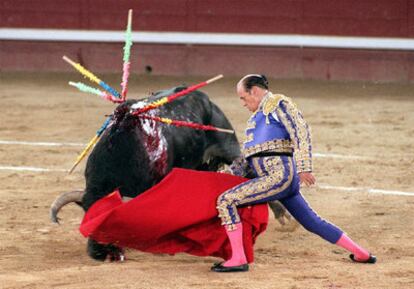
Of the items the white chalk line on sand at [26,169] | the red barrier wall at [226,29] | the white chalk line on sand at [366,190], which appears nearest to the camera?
the white chalk line on sand at [366,190]

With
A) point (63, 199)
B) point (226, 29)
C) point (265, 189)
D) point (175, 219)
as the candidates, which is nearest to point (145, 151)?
point (63, 199)

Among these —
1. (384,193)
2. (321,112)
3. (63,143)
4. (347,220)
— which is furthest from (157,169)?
(321,112)

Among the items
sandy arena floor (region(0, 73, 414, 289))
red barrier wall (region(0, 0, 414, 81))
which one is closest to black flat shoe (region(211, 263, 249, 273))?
sandy arena floor (region(0, 73, 414, 289))

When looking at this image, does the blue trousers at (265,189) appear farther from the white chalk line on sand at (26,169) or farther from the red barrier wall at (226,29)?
the red barrier wall at (226,29)

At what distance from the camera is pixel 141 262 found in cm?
453

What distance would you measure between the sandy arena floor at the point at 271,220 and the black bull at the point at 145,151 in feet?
0.97

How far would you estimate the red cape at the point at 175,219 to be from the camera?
14.3 feet

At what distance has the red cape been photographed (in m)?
4.36

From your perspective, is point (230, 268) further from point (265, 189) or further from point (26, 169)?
point (26, 169)

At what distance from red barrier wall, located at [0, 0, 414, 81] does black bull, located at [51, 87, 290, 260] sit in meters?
5.99

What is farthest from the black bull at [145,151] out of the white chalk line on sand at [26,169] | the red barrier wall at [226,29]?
the red barrier wall at [226,29]

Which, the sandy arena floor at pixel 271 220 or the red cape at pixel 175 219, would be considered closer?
the sandy arena floor at pixel 271 220

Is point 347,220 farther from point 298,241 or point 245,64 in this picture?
point 245,64

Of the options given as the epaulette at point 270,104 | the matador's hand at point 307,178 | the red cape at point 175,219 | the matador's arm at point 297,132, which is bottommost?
the red cape at point 175,219
